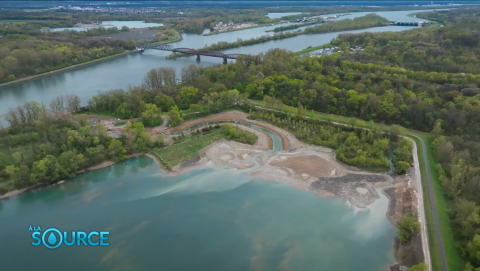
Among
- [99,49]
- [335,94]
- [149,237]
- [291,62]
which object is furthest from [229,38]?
[149,237]

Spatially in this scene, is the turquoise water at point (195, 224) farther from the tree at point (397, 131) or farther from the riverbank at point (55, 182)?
the tree at point (397, 131)

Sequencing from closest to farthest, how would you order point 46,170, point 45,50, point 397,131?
1. point 46,170
2. point 397,131
3. point 45,50

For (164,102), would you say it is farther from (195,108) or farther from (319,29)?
(319,29)

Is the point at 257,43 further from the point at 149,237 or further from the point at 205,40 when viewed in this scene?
the point at 149,237

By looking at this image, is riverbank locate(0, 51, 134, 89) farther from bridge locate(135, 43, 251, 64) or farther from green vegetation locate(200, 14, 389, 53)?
green vegetation locate(200, 14, 389, 53)

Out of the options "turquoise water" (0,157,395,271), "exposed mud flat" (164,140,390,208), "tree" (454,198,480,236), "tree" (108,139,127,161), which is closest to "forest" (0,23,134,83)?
"tree" (108,139,127,161)

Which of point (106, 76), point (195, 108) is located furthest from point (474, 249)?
point (106, 76)
